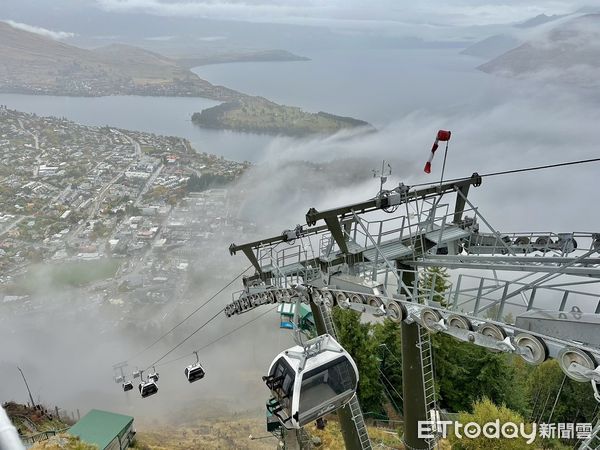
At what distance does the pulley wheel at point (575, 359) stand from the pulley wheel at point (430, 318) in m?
2.20

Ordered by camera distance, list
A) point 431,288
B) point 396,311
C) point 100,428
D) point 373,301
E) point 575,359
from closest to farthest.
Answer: point 575,359 < point 396,311 < point 431,288 < point 373,301 < point 100,428

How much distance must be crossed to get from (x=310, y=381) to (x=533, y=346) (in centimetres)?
416

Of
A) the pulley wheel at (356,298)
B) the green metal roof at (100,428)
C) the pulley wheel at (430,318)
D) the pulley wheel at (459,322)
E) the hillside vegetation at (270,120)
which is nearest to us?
the pulley wheel at (459,322)

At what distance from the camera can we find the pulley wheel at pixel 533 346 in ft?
20.5

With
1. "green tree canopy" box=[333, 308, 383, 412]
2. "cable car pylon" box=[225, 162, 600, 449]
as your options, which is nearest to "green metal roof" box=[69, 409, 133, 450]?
"cable car pylon" box=[225, 162, 600, 449]

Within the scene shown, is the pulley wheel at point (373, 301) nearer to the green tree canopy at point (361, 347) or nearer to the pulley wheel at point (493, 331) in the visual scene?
the pulley wheel at point (493, 331)

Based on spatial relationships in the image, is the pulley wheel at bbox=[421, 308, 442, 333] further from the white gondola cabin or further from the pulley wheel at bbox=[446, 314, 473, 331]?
the white gondola cabin

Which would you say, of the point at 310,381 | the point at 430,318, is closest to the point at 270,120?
Answer: the point at 310,381

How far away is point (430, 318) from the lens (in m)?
8.07

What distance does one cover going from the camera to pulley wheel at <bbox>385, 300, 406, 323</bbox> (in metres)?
8.66

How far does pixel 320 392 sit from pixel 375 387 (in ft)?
59.9

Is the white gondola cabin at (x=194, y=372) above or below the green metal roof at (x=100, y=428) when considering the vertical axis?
above

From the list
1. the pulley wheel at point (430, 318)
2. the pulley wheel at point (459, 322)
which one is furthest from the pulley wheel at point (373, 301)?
the pulley wheel at point (459, 322)

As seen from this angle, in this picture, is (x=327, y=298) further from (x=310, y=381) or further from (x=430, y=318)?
(x=430, y=318)
